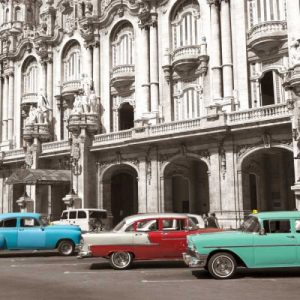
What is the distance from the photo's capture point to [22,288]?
39.2ft

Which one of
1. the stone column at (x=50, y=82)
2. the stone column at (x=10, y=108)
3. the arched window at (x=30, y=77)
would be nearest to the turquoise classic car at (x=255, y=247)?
the stone column at (x=50, y=82)

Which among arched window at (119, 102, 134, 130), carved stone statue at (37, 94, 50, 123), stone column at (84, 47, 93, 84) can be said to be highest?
stone column at (84, 47, 93, 84)

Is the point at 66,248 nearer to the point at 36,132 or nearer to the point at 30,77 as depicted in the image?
the point at 36,132

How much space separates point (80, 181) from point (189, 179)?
24.9ft

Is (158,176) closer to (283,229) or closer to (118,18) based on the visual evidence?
(118,18)

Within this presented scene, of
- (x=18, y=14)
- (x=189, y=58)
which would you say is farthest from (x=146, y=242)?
(x=18, y=14)

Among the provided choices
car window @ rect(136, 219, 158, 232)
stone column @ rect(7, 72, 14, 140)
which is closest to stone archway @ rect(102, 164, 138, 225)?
stone column @ rect(7, 72, 14, 140)

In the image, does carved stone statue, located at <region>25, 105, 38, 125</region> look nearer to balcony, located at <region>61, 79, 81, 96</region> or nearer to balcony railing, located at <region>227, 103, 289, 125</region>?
balcony, located at <region>61, 79, 81, 96</region>

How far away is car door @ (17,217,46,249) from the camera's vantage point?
19875 millimetres

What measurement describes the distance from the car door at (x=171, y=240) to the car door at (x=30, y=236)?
20.3 feet

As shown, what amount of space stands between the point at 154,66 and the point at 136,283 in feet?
79.3

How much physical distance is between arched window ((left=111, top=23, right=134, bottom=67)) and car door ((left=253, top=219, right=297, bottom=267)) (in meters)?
25.8

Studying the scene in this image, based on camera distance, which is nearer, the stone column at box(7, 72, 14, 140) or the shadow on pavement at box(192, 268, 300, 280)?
the shadow on pavement at box(192, 268, 300, 280)

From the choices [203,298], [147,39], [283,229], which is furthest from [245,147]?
[203,298]
